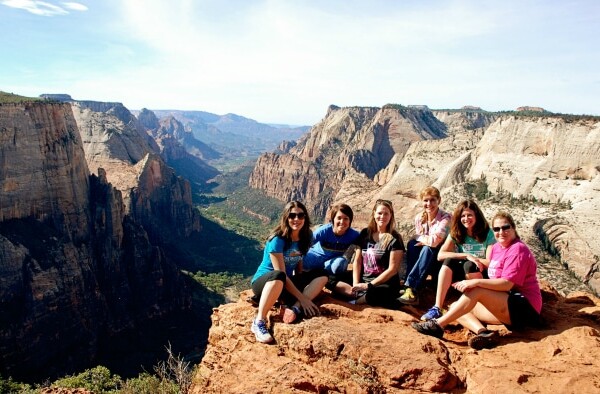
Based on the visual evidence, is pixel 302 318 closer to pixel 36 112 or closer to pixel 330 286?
pixel 330 286

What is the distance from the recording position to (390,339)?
8.64m

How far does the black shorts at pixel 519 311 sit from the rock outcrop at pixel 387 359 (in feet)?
0.86

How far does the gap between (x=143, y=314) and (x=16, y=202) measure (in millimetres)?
19618

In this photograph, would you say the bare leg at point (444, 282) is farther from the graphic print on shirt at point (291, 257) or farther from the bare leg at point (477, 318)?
the graphic print on shirt at point (291, 257)

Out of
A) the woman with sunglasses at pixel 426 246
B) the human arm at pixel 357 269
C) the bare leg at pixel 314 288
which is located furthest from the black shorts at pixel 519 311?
the bare leg at pixel 314 288

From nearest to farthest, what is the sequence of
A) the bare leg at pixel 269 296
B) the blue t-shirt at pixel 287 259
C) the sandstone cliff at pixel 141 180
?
the bare leg at pixel 269 296
the blue t-shirt at pixel 287 259
the sandstone cliff at pixel 141 180

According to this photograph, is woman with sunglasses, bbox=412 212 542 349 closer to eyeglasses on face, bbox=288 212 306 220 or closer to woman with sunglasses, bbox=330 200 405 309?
woman with sunglasses, bbox=330 200 405 309

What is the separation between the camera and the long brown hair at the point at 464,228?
10.4m

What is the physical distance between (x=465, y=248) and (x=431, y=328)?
7.91ft

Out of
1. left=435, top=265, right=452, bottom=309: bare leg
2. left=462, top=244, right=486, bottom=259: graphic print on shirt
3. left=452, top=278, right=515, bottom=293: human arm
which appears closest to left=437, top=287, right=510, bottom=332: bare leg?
left=452, top=278, right=515, bottom=293: human arm

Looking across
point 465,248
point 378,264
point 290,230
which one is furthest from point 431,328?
point 290,230

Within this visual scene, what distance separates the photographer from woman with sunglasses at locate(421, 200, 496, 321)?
9945mm

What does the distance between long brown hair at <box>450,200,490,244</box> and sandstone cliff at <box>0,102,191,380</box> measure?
44189 mm

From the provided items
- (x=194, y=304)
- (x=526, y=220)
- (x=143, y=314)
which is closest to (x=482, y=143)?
(x=526, y=220)
